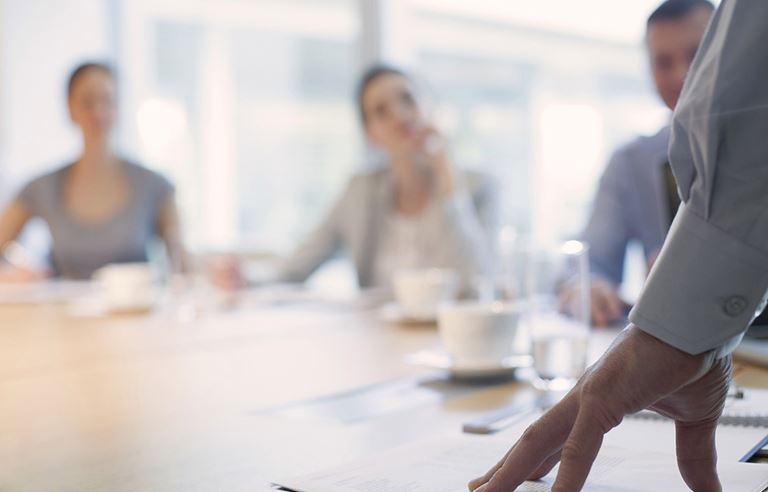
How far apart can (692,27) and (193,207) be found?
3666mm

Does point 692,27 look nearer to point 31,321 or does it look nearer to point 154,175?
point 31,321

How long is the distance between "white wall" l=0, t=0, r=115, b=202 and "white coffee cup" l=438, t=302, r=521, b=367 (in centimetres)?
419

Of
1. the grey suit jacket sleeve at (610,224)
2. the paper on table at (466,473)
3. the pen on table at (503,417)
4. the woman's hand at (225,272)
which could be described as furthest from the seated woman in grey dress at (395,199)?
the paper on table at (466,473)

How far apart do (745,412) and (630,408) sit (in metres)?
0.39

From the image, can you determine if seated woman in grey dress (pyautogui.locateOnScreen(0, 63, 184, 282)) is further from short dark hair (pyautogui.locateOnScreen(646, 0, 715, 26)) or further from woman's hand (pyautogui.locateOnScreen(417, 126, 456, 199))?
short dark hair (pyautogui.locateOnScreen(646, 0, 715, 26))

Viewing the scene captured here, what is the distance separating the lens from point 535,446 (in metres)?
0.68

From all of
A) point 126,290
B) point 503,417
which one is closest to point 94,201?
point 126,290

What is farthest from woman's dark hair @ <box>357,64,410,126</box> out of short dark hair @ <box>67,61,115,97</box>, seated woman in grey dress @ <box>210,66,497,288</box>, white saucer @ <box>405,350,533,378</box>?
white saucer @ <box>405,350,533,378</box>

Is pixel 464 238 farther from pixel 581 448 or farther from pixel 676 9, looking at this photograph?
pixel 581 448

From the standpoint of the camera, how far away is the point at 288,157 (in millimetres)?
5098

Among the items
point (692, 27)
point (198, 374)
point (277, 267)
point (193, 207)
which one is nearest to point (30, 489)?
point (198, 374)

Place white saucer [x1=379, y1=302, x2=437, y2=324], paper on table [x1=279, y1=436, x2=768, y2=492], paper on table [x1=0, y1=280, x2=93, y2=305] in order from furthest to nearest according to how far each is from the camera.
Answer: paper on table [x1=0, y1=280, x2=93, y2=305]
white saucer [x1=379, y1=302, x2=437, y2=324]
paper on table [x1=279, y1=436, x2=768, y2=492]

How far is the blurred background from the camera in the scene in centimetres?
477

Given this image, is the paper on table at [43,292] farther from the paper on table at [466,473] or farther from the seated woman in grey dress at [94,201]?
the paper on table at [466,473]
